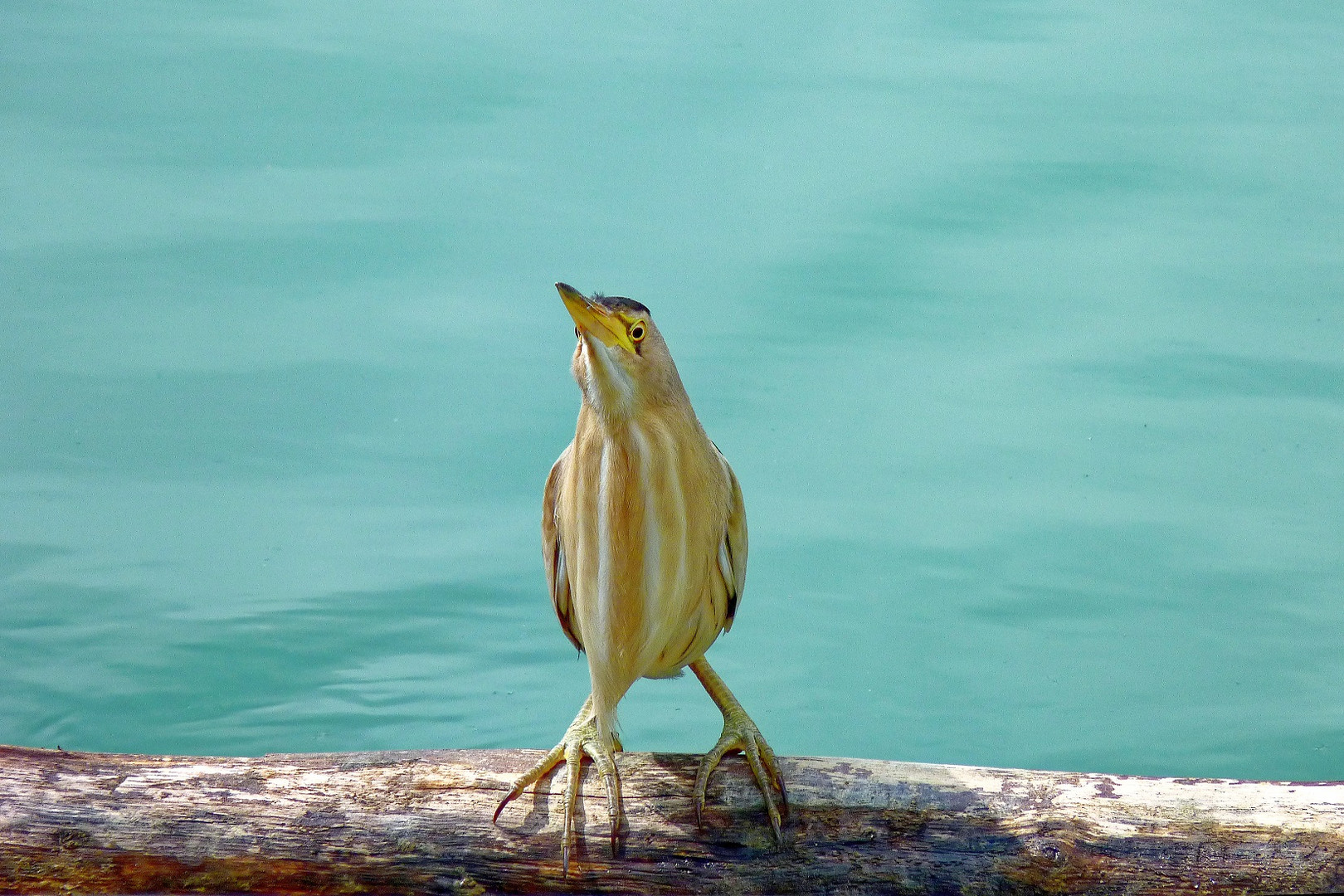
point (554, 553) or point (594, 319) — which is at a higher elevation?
point (594, 319)

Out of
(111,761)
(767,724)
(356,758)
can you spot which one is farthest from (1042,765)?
(111,761)

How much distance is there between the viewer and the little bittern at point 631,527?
1.71 m

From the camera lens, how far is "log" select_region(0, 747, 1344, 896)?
177 centimetres

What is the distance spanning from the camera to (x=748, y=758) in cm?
195

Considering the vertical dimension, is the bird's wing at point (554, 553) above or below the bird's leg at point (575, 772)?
above

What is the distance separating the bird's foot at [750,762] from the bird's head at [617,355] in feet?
1.94

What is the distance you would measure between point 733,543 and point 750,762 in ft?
1.24

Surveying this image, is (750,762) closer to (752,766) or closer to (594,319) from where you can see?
(752,766)

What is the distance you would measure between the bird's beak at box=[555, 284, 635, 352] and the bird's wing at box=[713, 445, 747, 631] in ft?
1.49

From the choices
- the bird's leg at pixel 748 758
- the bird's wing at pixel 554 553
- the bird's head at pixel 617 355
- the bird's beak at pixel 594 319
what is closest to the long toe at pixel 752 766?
the bird's leg at pixel 748 758

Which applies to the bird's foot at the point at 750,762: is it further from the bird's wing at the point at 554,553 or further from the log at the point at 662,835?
the bird's wing at the point at 554,553

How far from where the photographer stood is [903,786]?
1.86 m

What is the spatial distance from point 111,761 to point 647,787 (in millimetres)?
828

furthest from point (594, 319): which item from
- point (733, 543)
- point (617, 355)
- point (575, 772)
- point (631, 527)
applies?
point (575, 772)
